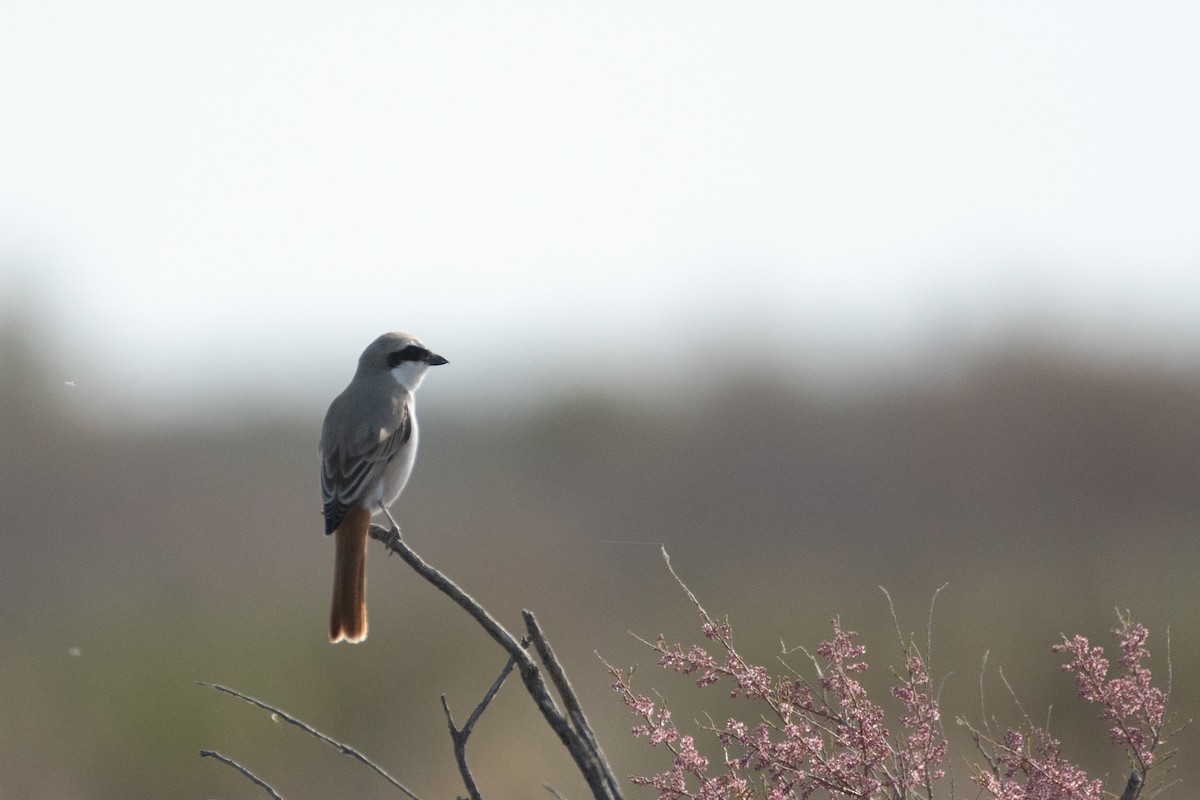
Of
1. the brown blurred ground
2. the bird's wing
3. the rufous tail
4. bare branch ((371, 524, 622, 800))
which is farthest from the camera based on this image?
the brown blurred ground

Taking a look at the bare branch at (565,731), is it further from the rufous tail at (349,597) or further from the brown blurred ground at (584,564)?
the brown blurred ground at (584,564)

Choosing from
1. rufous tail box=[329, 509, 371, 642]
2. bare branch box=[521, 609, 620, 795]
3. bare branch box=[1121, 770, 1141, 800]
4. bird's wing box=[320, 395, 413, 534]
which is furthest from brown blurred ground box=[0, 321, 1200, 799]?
bare branch box=[521, 609, 620, 795]

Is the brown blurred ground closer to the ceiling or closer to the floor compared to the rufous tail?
closer to the floor

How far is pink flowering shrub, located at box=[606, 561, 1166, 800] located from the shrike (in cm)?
219

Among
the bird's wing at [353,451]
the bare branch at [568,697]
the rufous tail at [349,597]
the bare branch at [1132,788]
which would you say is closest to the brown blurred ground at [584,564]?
the bird's wing at [353,451]

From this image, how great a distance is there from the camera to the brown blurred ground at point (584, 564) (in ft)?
34.7

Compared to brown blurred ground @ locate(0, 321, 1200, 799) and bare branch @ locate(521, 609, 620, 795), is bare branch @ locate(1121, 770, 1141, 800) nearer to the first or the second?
bare branch @ locate(521, 609, 620, 795)

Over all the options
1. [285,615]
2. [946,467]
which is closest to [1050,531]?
[946,467]

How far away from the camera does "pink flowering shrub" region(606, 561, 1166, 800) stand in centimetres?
246

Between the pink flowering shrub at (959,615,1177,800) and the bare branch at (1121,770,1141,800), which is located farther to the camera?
the pink flowering shrub at (959,615,1177,800)

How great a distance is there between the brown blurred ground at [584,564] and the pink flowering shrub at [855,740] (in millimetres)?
6777

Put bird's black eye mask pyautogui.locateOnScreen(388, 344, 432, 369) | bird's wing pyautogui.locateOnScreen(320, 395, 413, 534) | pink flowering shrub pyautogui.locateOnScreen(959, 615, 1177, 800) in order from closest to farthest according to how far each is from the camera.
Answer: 1. pink flowering shrub pyautogui.locateOnScreen(959, 615, 1177, 800)
2. bird's wing pyautogui.locateOnScreen(320, 395, 413, 534)
3. bird's black eye mask pyautogui.locateOnScreen(388, 344, 432, 369)

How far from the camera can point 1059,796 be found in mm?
2467

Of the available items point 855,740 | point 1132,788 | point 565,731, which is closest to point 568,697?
point 565,731
